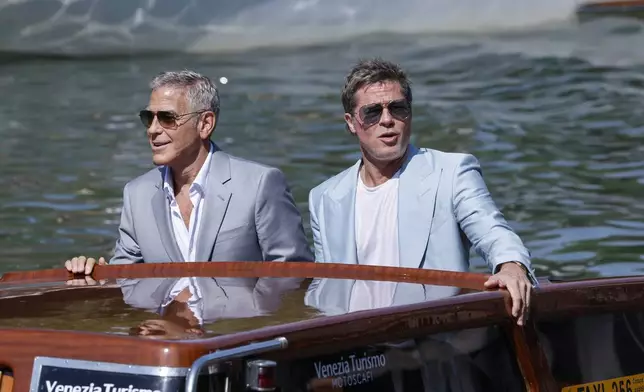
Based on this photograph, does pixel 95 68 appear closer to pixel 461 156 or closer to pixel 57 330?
pixel 461 156

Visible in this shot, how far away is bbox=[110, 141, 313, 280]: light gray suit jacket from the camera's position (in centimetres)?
461

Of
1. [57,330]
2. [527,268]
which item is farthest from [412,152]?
[57,330]

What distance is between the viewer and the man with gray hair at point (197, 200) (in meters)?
4.62

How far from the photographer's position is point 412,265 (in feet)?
13.8

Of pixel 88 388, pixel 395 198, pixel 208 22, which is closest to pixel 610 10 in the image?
pixel 208 22

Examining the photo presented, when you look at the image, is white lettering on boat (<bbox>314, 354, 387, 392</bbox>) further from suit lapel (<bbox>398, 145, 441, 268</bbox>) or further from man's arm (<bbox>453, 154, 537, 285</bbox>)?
suit lapel (<bbox>398, 145, 441, 268</bbox>)

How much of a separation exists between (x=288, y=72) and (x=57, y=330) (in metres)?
15.4

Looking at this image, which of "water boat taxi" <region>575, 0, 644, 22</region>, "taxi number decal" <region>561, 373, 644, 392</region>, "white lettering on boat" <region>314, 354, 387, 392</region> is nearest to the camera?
"white lettering on boat" <region>314, 354, 387, 392</region>

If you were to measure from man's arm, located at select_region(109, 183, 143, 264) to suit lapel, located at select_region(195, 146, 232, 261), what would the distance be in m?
0.26

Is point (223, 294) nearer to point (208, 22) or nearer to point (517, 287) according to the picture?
point (517, 287)

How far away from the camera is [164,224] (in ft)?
15.2

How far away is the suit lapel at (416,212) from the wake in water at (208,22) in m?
13.7

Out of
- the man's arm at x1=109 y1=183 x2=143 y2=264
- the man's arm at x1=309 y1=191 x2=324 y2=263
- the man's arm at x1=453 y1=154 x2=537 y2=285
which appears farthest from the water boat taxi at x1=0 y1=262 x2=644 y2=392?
the man's arm at x1=109 y1=183 x2=143 y2=264

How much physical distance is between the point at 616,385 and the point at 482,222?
2.17 feet
